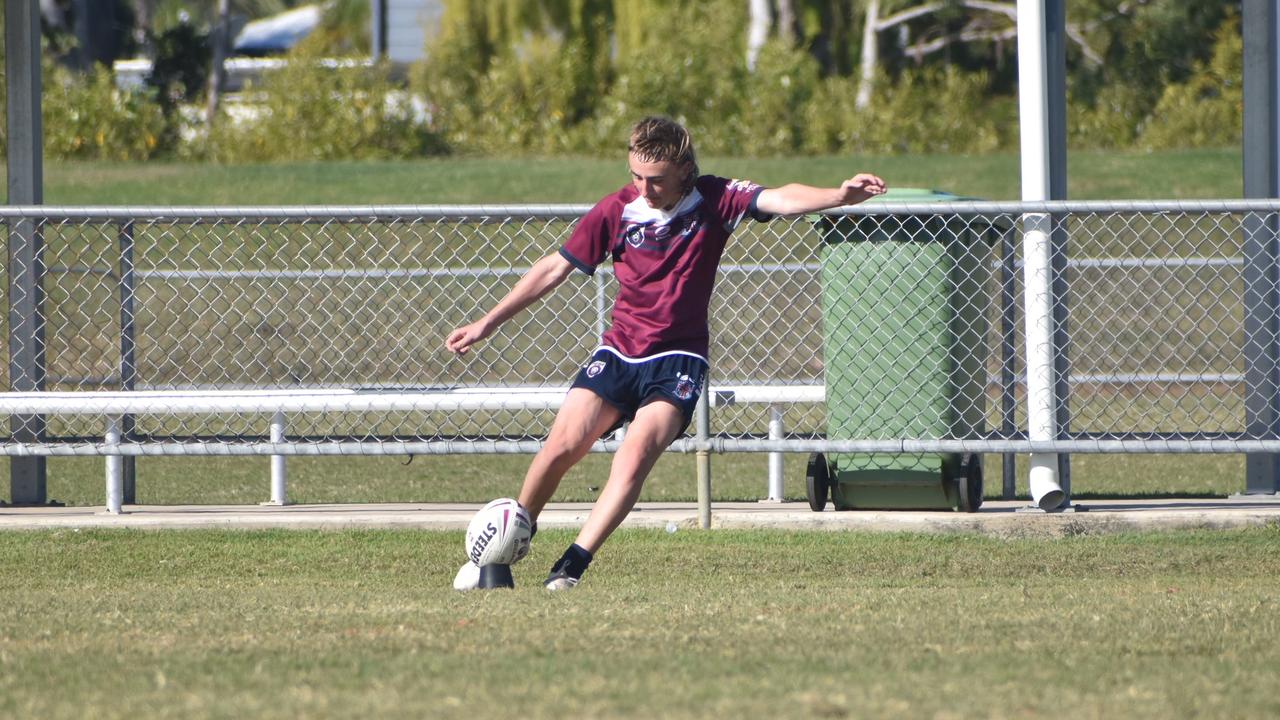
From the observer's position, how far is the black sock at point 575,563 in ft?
17.0

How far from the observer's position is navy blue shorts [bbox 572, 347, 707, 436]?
5.19 metres

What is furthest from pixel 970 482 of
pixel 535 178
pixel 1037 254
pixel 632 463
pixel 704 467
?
pixel 535 178

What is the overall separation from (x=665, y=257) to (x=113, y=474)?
119 inches

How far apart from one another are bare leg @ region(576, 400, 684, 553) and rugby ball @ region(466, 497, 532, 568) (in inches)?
8.0

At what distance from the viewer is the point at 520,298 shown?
5.29 m

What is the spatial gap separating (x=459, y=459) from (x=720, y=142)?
17268 millimetres

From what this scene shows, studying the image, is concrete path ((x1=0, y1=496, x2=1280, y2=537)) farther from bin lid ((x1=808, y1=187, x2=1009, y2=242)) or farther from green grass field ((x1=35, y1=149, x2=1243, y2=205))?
green grass field ((x1=35, y1=149, x2=1243, y2=205))

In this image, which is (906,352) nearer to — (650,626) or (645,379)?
(645,379)

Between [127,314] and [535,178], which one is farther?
[535,178]

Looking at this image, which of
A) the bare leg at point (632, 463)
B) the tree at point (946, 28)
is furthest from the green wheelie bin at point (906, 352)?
the tree at point (946, 28)

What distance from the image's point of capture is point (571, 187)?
22938mm

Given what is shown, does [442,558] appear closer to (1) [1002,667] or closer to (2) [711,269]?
(2) [711,269]

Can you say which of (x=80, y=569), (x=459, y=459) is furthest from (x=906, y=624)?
(x=459, y=459)

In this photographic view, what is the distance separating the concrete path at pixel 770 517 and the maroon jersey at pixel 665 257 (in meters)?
1.56
